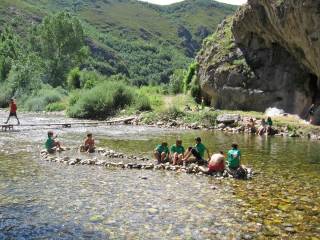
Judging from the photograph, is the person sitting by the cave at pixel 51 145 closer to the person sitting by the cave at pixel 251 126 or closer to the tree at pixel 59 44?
the person sitting by the cave at pixel 251 126

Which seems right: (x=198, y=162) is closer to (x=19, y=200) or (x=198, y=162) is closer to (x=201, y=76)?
(x=19, y=200)

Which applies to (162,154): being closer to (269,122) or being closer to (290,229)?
(290,229)

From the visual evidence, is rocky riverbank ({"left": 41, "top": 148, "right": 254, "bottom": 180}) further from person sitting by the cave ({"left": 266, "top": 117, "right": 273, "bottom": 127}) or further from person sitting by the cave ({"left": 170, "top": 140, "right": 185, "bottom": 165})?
person sitting by the cave ({"left": 266, "top": 117, "right": 273, "bottom": 127})

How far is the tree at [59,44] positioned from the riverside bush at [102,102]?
52.5 m

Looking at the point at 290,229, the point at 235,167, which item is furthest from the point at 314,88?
the point at 290,229

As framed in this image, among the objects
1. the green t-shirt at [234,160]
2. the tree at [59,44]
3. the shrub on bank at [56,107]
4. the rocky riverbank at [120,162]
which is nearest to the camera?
the green t-shirt at [234,160]

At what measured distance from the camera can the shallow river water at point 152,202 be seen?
14.0 meters

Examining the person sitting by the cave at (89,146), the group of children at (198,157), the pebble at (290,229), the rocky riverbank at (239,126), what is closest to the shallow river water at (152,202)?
the pebble at (290,229)

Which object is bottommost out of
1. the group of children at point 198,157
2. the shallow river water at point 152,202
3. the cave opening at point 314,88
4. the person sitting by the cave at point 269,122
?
the shallow river water at point 152,202

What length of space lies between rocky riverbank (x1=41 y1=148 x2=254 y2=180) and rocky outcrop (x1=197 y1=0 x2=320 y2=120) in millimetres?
25545

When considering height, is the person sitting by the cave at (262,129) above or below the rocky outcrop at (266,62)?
below

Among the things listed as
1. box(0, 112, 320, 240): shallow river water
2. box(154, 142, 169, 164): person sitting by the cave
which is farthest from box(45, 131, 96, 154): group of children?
box(154, 142, 169, 164): person sitting by the cave

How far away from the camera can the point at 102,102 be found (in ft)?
214

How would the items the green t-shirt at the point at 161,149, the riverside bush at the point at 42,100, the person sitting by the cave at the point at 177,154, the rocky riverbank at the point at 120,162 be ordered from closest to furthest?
the rocky riverbank at the point at 120,162 < the person sitting by the cave at the point at 177,154 < the green t-shirt at the point at 161,149 < the riverside bush at the point at 42,100
